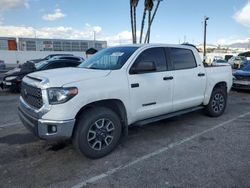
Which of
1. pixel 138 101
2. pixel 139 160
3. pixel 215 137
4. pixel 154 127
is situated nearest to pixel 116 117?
pixel 138 101

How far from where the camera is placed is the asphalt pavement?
3.12 m

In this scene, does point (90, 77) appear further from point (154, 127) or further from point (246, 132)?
point (246, 132)

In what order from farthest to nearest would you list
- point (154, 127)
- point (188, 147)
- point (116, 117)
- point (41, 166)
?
1. point (154, 127)
2. point (188, 147)
3. point (116, 117)
4. point (41, 166)

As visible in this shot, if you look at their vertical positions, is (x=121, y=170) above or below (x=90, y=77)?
below

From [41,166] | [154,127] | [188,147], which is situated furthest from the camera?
[154,127]

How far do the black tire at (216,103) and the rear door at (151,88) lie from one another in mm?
1730

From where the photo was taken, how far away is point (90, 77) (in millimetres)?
3594

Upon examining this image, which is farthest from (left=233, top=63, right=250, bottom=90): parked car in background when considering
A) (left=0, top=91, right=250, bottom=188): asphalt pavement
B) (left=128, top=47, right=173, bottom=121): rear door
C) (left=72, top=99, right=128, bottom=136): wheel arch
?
(left=72, top=99, right=128, bottom=136): wheel arch

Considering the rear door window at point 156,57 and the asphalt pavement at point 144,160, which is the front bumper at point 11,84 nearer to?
the asphalt pavement at point 144,160

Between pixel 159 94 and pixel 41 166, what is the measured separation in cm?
243

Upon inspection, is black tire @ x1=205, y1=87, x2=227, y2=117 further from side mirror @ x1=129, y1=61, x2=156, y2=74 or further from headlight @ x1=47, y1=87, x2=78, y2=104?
headlight @ x1=47, y1=87, x2=78, y2=104

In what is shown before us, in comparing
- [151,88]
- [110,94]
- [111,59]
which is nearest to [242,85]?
[151,88]

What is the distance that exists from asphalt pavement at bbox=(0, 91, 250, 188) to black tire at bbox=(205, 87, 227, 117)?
624mm

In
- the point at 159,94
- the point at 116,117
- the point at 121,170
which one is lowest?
the point at 121,170
